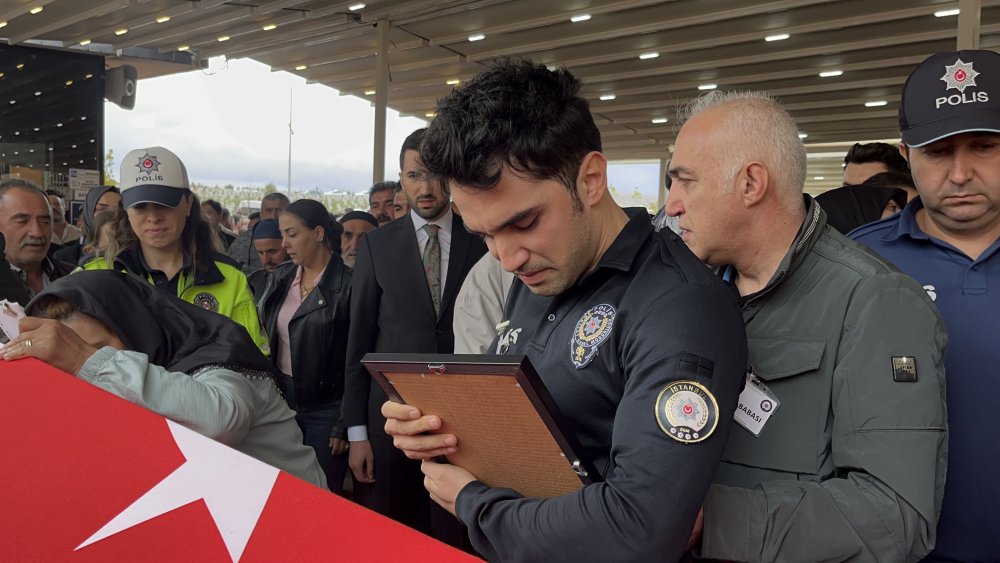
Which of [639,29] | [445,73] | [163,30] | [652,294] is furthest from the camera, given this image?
[445,73]

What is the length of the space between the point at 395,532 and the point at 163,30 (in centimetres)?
1204

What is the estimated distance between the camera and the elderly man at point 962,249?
1.42 metres

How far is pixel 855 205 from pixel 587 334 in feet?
5.74

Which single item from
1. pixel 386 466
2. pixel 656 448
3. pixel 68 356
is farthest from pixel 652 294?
pixel 386 466

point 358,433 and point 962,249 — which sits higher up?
point 962,249

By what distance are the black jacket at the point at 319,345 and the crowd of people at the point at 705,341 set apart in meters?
1.36

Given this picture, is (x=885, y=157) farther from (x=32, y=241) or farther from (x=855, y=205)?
(x=32, y=241)

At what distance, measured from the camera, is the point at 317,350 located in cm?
328

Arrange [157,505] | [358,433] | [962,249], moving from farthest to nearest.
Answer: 1. [358,433]
2. [962,249]
3. [157,505]

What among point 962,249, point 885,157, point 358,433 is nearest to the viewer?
point 962,249

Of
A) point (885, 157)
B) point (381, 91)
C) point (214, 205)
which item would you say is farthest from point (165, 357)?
point (381, 91)

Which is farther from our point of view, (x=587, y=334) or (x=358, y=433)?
(x=358, y=433)

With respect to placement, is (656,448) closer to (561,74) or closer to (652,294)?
(652,294)

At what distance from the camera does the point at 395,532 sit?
2.81 ft
